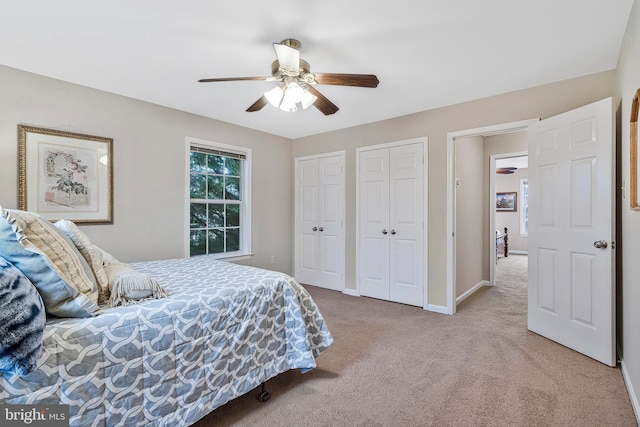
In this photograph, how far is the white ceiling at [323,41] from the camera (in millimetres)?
1851

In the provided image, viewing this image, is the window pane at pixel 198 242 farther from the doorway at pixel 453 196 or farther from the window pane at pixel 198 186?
the doorway at pixel 453 196

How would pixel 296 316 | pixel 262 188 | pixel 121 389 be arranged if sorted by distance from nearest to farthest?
pixel 121 389 → pixel 296 316 → pixel 262 188

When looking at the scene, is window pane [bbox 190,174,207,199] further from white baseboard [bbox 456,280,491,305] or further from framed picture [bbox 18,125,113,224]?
white baseboard [bbox 456,280,491,305]

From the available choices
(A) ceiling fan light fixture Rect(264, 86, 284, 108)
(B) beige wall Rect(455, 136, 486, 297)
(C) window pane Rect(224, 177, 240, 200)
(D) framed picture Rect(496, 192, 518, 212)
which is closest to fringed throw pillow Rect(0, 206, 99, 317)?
(A) ceiling fan light fixture Rect(264, 86, 284, 108)

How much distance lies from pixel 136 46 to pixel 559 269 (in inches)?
149

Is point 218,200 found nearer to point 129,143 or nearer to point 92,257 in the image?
point 129,143

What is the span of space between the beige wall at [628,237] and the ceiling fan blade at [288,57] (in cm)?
193

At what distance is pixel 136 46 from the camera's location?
225 cm

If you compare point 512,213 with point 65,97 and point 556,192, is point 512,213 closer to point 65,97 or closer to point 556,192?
point 556,192

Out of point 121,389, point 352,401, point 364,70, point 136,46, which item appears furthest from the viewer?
point 364,70

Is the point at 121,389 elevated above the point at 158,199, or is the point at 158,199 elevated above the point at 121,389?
the point at 158,199

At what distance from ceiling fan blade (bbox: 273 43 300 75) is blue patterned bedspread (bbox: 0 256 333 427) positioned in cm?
141

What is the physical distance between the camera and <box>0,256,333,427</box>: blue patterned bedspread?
120 centimetres

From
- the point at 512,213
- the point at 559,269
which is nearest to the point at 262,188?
the point at 559,269
